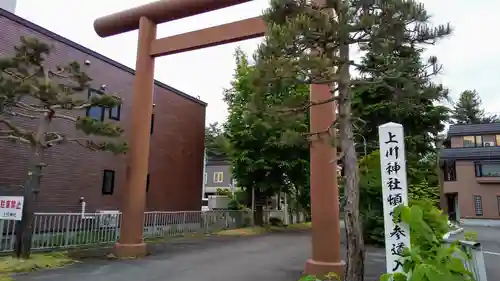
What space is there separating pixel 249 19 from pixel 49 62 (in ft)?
21.0

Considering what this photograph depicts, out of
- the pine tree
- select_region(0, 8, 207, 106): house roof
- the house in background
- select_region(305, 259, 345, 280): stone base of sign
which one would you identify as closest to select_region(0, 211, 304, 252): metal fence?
select_region(0, 8, 207, 106): house roof

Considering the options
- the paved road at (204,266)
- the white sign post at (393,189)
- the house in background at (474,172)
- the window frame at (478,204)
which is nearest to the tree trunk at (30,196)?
the paved road at (204,266)

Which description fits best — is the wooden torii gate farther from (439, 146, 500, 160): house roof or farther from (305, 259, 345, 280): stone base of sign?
(439, 146, 500, 160): house roof

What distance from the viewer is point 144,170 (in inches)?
360

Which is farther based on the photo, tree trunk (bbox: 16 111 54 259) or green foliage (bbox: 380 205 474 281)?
tree trunk (bbox: 16 111 54 259)

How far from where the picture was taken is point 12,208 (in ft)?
24.5

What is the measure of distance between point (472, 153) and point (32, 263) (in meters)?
28.1

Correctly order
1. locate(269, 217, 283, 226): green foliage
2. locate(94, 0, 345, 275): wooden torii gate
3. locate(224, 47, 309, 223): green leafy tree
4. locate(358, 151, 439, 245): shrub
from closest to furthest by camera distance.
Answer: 1. locate(94, 0, 345, 275): wooden torii gate
2. locate(358, 151, 439, 245): shrub
3. locate(224, 47, 309, 223): green leafy tree
4. locate(269, 217, 283, 226): green foliage

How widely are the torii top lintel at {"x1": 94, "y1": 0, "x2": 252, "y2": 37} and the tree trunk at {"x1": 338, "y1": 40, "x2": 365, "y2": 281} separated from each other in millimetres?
4526

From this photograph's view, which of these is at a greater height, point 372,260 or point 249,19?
point 249,19

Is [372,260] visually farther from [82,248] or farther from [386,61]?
[82,248]

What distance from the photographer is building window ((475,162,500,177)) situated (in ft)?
85.1

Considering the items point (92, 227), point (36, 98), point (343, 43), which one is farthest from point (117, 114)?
point (343, 43)

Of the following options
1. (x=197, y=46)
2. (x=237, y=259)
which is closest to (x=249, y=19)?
(x=197, y=46)
